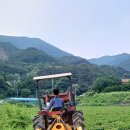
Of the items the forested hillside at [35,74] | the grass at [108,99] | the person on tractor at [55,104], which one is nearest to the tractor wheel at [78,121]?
the person on tractor at [55,104]

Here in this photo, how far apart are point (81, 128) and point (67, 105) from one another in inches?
39.0

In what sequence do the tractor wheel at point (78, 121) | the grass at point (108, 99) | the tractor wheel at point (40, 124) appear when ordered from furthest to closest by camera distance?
the grass at point (108, 99) < the tractor wheel at point (40, 124) < the tractor wheel at point (78, 121)

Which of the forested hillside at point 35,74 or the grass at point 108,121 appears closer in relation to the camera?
the grass at point 108,121

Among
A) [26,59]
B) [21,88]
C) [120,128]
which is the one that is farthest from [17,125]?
[26,59]

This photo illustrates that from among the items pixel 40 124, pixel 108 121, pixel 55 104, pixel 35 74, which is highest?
pixel 55 104

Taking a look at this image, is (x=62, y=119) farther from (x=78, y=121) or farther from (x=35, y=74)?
(x=35, y=74)

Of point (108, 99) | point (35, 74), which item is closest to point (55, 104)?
point (108, 99)

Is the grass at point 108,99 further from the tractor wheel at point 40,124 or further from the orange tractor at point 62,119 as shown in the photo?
the tractor wheel at point 40,124

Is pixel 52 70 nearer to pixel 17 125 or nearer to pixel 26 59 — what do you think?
pixel 26 59

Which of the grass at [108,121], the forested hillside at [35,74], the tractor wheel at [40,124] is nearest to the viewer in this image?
the tractor wheel at [40,124]

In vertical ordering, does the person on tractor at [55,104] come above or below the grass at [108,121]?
above

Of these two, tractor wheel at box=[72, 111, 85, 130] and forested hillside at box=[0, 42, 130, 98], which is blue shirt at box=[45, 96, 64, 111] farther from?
forested hillside at box=[0, 42, 130, 98]

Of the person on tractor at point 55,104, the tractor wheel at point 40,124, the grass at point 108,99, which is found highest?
the person on tractor at point 55,104

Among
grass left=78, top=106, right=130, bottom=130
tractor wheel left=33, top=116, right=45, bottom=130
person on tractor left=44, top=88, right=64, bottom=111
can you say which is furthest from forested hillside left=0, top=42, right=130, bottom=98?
person on tractor left=44, top=88, right=64, bottom=111
